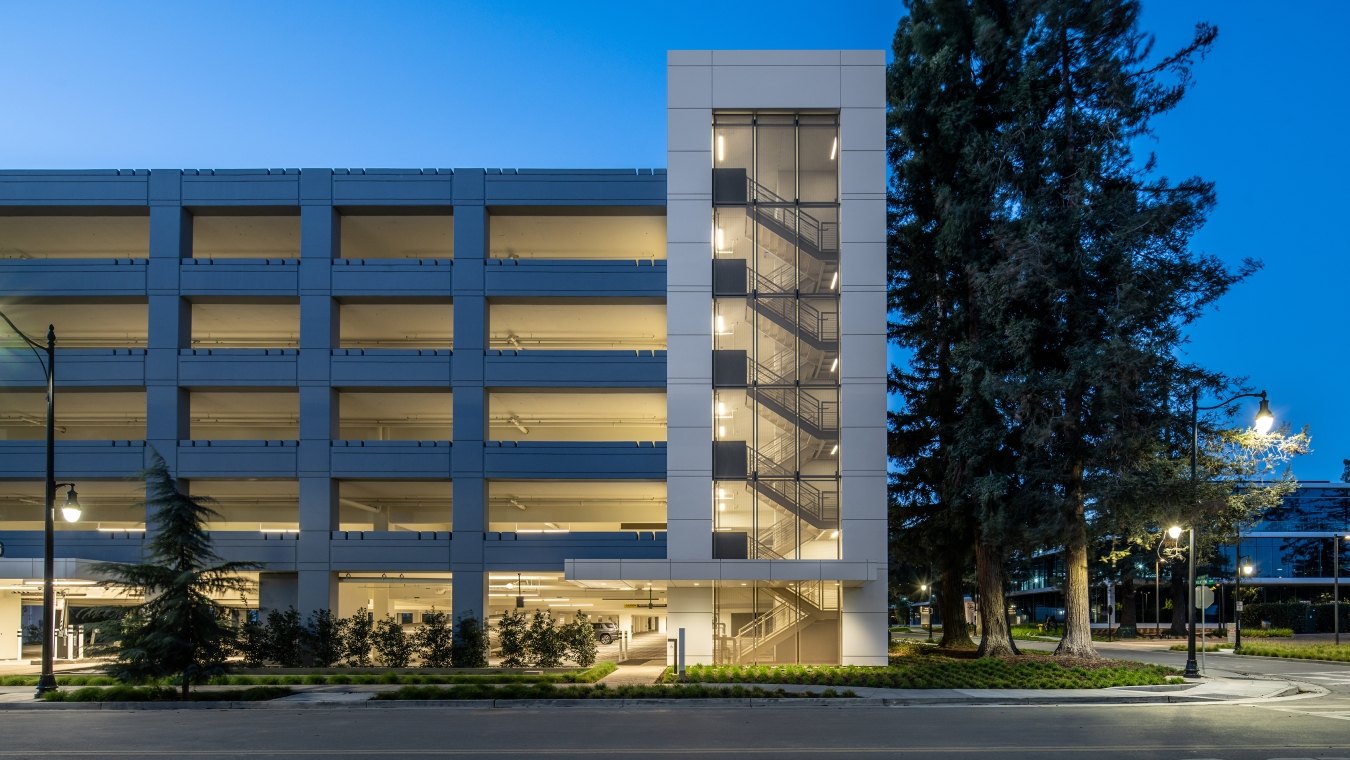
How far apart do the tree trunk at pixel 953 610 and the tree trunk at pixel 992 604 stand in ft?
13.4

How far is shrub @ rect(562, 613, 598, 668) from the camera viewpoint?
3284 centimetres

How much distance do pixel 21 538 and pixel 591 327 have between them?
20458mm

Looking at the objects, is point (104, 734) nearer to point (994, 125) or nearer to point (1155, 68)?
point (994, 125)

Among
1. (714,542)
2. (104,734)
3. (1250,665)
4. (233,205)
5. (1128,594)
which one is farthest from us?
(1128,594)

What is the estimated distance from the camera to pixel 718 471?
3338 cm

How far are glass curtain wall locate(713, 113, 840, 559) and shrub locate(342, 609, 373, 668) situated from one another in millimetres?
11623

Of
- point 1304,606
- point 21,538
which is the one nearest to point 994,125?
point 21,538

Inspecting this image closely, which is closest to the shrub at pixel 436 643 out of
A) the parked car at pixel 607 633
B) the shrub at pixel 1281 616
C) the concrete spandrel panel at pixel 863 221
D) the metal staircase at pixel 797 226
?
the parked car at pixel 607 633

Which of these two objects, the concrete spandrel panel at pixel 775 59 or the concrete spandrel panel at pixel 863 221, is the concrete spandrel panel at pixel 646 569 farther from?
the concrete spandrel panel at pixel 775 59

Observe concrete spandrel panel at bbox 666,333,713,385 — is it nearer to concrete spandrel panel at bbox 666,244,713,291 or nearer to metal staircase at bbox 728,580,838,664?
concrete spandrel panel at bbox 666,244,713,291

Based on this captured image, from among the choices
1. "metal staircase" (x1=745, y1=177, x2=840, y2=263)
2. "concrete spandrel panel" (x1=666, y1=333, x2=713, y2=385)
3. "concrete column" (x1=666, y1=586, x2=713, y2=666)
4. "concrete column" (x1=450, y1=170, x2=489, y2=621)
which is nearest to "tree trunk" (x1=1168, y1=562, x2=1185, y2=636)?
"metal staircase" (x1=745, y1=177, x2=840, y2=263)

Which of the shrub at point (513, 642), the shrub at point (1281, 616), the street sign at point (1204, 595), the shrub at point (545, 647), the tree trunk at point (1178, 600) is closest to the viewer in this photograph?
the shrub at point (545, 647)

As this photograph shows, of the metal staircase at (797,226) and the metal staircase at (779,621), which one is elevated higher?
the metal staircase at (797,226)

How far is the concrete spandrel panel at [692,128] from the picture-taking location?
3431 cm
